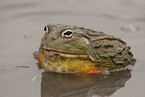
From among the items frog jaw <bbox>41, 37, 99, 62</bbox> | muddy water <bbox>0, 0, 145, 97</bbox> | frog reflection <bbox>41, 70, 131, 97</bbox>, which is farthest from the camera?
frog jaw <bbox>41, 37, 99, 62</bbox>

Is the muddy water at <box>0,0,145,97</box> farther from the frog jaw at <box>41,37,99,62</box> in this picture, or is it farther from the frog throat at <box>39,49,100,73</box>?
the frog jaw at <box>41,37,99,62</box>

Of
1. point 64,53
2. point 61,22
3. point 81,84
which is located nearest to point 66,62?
point 64,53

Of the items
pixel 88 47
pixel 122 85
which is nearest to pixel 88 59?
pixel 88 47

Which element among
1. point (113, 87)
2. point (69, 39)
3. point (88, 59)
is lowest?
point (113, 87)

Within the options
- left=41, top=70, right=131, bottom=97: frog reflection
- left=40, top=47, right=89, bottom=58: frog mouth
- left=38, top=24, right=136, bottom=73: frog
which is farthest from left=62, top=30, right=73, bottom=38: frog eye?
left=41, top=70, right=131, bottom=97: frog reflection

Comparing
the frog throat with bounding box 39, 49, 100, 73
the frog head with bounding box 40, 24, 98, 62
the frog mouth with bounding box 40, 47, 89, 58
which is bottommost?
the frog throat with bounding box 39, 49, 100, 73

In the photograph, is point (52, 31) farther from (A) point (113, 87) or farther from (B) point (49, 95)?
(A) point (113, 87)

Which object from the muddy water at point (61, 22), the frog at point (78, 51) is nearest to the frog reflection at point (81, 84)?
the muddy water at point (61, 22)
